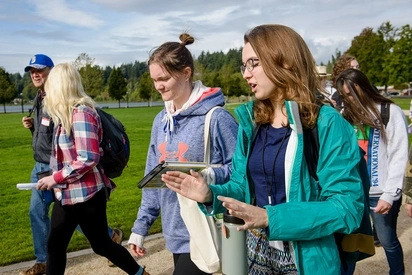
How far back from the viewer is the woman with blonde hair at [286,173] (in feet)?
5.34

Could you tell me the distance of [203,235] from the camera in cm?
252

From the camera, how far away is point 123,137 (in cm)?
383

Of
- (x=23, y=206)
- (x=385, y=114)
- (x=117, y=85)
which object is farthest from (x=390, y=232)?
(x=117, y=85)

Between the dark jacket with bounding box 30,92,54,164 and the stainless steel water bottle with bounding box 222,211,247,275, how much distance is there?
8.71 feet

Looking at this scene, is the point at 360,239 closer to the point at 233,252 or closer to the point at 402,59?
the point at 233,252

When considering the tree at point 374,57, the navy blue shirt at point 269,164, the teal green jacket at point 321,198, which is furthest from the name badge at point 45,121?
the tree at point 374,57

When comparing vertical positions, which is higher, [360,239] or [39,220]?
[360,239]

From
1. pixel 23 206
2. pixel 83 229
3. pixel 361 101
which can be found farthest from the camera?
pixel 23 206

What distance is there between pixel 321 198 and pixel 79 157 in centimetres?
216

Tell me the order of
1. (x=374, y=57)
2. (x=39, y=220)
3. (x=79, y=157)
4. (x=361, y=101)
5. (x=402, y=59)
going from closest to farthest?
(x=79, y=157) < (x=361, y=101) < (x=39, y=220) < (x=402, y=59) < (x=374, y=57)

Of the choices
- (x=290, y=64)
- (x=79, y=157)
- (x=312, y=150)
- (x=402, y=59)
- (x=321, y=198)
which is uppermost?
(x=402, y=59)

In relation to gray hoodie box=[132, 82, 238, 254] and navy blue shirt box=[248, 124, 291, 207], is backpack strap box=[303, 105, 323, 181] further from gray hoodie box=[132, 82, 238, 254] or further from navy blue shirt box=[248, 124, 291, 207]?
gray hoodie box=[132, 82, 238, 254]

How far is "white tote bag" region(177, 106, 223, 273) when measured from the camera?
8.22 feet

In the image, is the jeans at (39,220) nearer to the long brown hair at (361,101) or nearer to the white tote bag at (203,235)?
the white tote bag at (203,235)
